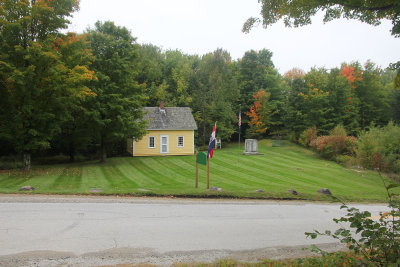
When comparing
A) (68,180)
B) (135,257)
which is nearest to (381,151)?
(68,180)

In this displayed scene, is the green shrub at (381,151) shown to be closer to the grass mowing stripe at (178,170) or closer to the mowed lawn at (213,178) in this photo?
the mowed lawn at (213,178)

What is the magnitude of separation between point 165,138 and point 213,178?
1387 centimetres

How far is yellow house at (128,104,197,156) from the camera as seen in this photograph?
103 feet

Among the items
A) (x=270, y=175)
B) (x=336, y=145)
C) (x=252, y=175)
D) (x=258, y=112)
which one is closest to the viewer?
(x=252, y=175)

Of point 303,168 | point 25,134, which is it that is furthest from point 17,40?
point 303,168

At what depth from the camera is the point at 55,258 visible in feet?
18.2

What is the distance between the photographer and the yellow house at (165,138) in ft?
103

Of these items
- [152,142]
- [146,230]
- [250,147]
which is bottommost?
[146,230]

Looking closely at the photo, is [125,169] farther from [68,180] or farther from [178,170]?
[68,180]

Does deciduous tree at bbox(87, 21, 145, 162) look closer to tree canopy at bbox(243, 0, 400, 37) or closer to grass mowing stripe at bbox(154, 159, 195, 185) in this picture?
grass mowing stripe at bbox(154, 159, 195, 185)

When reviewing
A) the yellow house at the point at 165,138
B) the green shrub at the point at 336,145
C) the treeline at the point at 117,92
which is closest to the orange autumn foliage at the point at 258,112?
the treeline at the point at 117,92

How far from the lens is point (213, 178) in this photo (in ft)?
63.3

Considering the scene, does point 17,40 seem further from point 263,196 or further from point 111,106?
point 263,196

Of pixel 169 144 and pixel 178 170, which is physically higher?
pixel 169 144
